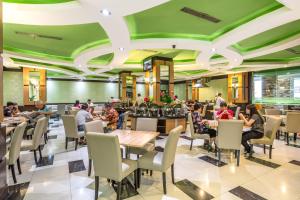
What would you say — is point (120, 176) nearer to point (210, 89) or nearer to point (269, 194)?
point (269, 194)

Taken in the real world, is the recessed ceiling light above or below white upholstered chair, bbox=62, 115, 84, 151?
above

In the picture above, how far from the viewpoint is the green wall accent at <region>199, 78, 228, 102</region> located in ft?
43.0

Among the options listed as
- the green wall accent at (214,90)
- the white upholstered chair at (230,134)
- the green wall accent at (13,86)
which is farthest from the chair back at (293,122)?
the green wall accent at (13,86)

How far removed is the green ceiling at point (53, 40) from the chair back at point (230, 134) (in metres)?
3.63

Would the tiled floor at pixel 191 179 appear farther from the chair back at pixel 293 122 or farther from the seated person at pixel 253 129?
the chair back at pixel 293 122

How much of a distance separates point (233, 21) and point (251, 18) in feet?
1.24

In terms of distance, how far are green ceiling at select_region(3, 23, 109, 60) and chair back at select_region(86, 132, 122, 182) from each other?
3111mm

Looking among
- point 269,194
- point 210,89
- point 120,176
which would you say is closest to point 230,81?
point 210,89

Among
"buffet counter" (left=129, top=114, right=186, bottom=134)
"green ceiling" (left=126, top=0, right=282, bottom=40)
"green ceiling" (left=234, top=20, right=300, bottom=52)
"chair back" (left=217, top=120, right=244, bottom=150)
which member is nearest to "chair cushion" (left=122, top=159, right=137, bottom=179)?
"chair back" (left=217, top=120, right=244, bottom=150)

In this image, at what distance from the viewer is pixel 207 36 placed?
507 cm

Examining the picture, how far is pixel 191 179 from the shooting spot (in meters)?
3.01

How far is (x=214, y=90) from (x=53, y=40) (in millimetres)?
11845

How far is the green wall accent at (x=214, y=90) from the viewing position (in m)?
13.1

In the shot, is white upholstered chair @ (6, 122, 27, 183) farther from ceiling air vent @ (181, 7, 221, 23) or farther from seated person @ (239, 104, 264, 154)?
seated person @ (239, 104, 264, 154)
